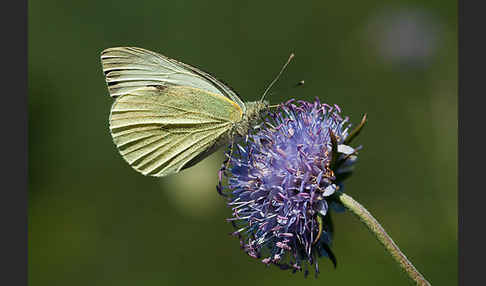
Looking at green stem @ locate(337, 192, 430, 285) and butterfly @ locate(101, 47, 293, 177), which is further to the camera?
butterfly @ locate(101, 47, 293, 177)

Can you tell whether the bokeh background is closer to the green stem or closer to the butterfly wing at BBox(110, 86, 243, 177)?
the butterfly wing at BBox(110, 86, 243, 177)

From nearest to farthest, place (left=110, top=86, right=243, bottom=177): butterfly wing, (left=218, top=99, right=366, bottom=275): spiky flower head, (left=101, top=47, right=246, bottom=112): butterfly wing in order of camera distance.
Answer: (left=218, top=99, right=366, bottom=275): spiky flower head → (left=110, top=86, right=243, bottom=177): butterfly wing → (left=101, top=47, right=246, bottom=112): butterfly wing

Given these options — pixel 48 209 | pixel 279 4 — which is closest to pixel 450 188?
pixel 279 4

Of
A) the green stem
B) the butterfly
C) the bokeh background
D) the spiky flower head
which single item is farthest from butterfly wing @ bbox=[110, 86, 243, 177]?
the bokeh background

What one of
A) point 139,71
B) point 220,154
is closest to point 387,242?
point 139,71

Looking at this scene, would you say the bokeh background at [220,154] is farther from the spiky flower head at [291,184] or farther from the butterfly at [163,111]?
the spiky flower head at [291,184]

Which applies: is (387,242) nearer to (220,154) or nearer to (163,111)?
(163,111)

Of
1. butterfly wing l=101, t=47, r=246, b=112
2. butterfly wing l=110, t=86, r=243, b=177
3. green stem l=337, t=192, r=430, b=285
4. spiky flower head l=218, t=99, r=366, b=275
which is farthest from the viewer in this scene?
butterfly wing l=101, t=47, r=246, b=112
